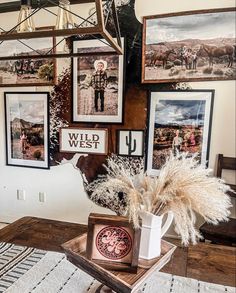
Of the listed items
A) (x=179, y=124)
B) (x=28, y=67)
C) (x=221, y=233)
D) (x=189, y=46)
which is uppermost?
(x=189, y=46)

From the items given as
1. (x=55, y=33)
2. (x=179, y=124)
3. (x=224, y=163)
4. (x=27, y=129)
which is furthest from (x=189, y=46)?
(x=27, y=129)

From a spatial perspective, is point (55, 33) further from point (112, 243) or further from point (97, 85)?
point (97, 85)

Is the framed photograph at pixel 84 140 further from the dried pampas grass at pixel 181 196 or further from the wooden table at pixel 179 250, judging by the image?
the dried pampas grass at pixel 181 196

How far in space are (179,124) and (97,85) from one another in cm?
82

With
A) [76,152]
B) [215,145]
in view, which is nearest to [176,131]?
[215,145]

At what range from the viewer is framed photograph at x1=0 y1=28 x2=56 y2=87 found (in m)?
2.58

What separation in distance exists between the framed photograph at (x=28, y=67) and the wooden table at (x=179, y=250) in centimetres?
159

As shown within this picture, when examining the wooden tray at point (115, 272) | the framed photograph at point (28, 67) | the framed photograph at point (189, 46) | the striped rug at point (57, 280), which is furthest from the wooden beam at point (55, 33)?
the framed photograph at point (28, 67)

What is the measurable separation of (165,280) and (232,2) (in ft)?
6.75

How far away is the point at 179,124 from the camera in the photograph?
231cm

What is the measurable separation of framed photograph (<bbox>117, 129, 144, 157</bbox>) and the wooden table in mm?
1179

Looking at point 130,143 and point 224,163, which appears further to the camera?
point 130,143

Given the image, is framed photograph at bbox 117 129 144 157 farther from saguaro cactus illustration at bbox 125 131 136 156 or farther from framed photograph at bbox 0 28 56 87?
framed photograph at bbox 0 28 56 87

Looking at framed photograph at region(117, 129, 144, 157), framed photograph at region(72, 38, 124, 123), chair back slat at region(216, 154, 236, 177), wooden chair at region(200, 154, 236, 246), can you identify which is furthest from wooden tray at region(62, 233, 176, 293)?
framed photograph at region(72, 38, 124, 123)
